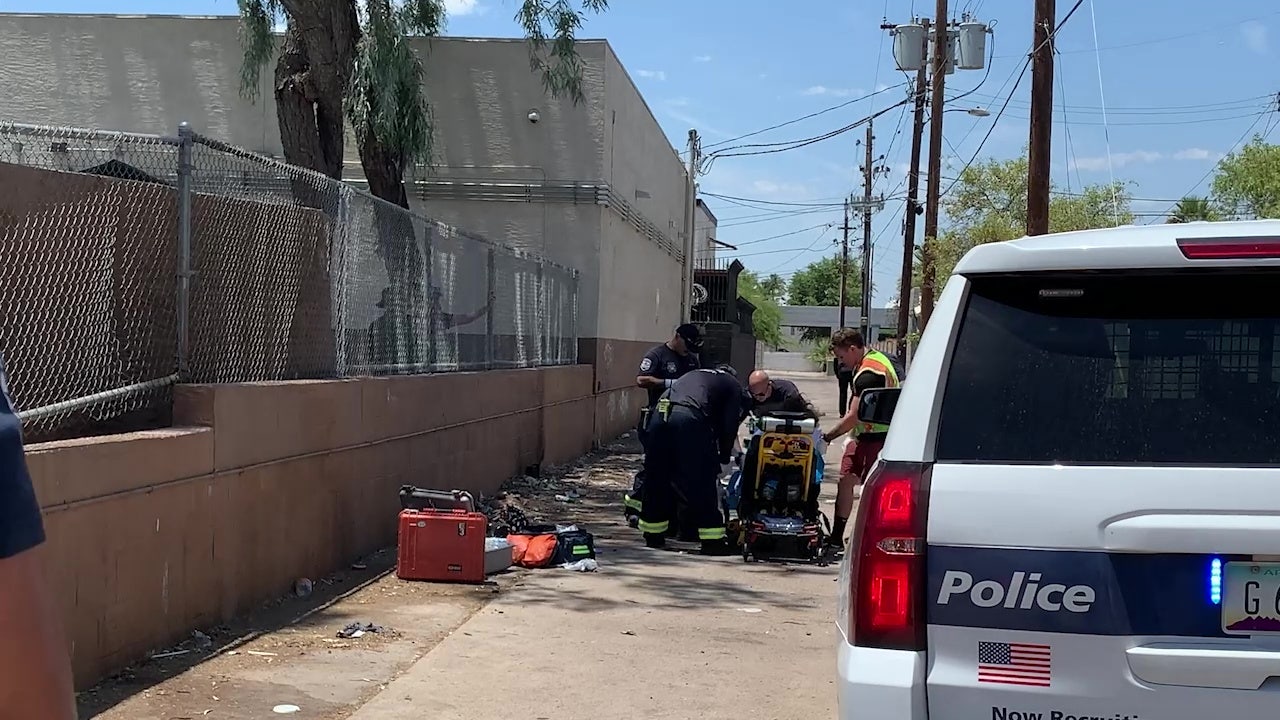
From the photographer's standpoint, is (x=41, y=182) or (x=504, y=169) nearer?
(x=41, y=182)

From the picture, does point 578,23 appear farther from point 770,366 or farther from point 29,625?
point 770,366

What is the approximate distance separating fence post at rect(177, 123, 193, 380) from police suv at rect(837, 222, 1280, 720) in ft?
15.3

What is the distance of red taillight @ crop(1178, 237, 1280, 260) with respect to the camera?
3039mm

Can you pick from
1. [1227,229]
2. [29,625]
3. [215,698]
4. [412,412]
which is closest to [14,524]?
[29,625]

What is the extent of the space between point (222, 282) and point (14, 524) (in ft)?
20.1

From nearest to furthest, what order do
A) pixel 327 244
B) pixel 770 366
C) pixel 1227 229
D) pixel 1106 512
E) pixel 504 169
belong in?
pixel 1106 512
pixel 1227 229
pixel 327 244
pixel 504 169
pixel 770 366

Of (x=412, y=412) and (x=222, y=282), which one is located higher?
(x=222, y=282)

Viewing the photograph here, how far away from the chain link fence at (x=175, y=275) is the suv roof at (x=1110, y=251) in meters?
4.18

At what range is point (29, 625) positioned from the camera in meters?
A: 1.57

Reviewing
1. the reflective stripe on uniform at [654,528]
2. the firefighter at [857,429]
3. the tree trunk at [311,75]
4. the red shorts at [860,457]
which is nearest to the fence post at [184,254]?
the reflective stripe on uniform at [654,528]

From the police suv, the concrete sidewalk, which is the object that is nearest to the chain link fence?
the concrete sidewalk

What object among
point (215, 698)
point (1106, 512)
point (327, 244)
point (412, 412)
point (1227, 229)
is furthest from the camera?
point (412, 412)

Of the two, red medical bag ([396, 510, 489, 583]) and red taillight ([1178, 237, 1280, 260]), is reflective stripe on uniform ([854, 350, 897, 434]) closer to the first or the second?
red medical bag ([396, 510, 489, 583])

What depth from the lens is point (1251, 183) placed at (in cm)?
4066
